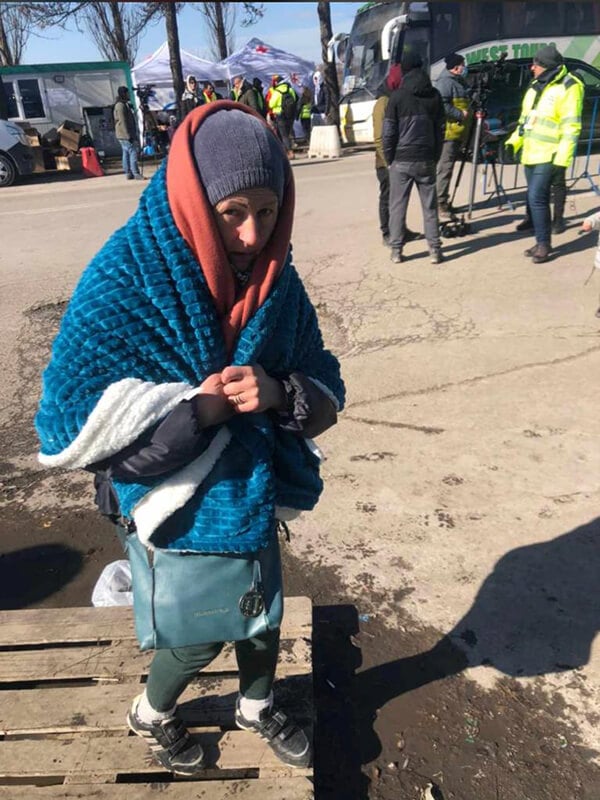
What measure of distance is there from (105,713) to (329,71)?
20.5m

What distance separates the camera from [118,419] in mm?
1345

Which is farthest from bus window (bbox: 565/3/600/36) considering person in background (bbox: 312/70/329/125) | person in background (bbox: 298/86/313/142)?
person in background (bbox: 298/86/313/142)

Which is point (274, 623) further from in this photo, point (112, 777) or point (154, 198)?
point (154, 198)

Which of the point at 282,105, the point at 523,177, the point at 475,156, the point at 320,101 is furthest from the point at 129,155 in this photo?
the point at 475,156

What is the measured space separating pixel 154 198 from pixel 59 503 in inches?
97.8

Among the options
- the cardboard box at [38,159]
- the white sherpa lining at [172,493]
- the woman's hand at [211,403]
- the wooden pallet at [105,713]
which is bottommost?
the wooden pallet at [105,713]

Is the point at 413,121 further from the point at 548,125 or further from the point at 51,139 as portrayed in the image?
the point at 51,139

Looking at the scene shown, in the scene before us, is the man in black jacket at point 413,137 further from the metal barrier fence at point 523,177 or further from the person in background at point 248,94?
the person in background at point 248,94

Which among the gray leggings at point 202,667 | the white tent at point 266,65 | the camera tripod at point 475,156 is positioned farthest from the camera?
the white tent at point 266,65

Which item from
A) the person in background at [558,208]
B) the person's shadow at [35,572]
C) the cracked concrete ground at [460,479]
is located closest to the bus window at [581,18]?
the person in background at [558,208]

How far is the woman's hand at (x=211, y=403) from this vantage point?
1.40 m

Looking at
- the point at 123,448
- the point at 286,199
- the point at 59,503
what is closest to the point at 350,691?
the point at 123,448

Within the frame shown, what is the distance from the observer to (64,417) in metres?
1.38

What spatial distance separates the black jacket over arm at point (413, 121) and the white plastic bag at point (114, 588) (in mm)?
4978
